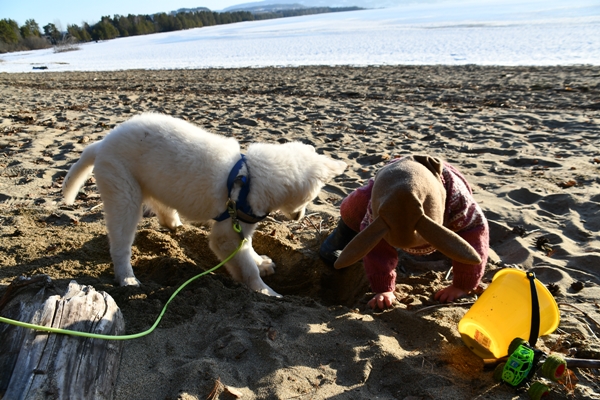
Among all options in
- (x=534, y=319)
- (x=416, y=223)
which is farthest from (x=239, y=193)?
(x=534, y=319)

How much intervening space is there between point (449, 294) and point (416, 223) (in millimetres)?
1056

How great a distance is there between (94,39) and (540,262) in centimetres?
7729

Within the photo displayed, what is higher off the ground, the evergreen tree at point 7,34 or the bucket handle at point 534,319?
the evergreen tree at point 7,34

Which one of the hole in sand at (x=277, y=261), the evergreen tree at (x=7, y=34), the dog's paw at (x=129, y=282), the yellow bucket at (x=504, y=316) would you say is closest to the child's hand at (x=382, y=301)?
the hole in sand at (x=277, y=261)

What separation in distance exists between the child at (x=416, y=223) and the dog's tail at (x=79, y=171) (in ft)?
7.45

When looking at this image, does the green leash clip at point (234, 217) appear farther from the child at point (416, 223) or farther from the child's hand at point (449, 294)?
the child's hand at point (449, 294)

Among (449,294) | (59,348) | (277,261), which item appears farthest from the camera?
(277,261)

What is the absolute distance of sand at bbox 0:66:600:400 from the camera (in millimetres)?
2268

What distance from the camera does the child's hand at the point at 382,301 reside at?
9.92ft

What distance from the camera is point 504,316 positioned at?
2.48 metres

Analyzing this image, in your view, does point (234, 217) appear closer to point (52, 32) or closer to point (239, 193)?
point (239, 193)

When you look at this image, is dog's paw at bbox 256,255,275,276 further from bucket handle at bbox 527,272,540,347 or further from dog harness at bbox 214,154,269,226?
bucket handle at bbox 527,272,540,347

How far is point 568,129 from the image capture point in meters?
7.12

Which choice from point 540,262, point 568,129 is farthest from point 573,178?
point 568,129
